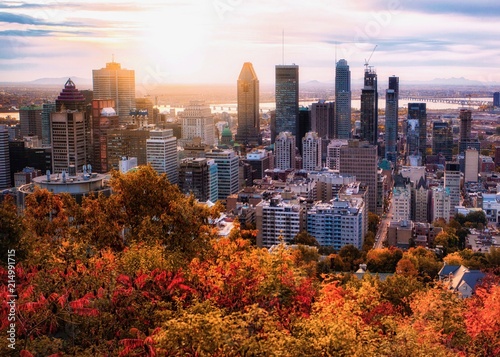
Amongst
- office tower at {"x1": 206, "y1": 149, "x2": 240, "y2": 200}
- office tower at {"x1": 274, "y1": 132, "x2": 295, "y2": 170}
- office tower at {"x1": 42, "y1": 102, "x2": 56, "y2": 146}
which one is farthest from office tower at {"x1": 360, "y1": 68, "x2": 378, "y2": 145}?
office tower at {"x1": 42, "y1": 102, "x2": 56, "y2": 146}

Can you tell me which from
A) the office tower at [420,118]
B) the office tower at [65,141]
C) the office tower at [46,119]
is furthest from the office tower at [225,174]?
the office tower at [420,118]

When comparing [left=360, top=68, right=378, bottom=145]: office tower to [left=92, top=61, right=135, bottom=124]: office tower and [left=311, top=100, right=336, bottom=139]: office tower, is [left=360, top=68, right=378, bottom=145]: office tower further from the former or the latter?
[left=92, top=61, right=135, bottom=124]: office tower

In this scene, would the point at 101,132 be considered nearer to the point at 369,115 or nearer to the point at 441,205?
the point at 441,205

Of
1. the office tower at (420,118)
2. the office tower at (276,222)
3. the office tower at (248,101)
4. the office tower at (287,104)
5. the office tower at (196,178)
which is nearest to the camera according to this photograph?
the office tower at (276,222)

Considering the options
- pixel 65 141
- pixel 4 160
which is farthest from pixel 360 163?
pixel 4 160

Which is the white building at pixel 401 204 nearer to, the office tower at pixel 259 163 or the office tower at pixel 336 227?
the office tower at pixel 336 227

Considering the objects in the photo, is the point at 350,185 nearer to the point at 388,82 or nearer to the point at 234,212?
the point at 234,212
